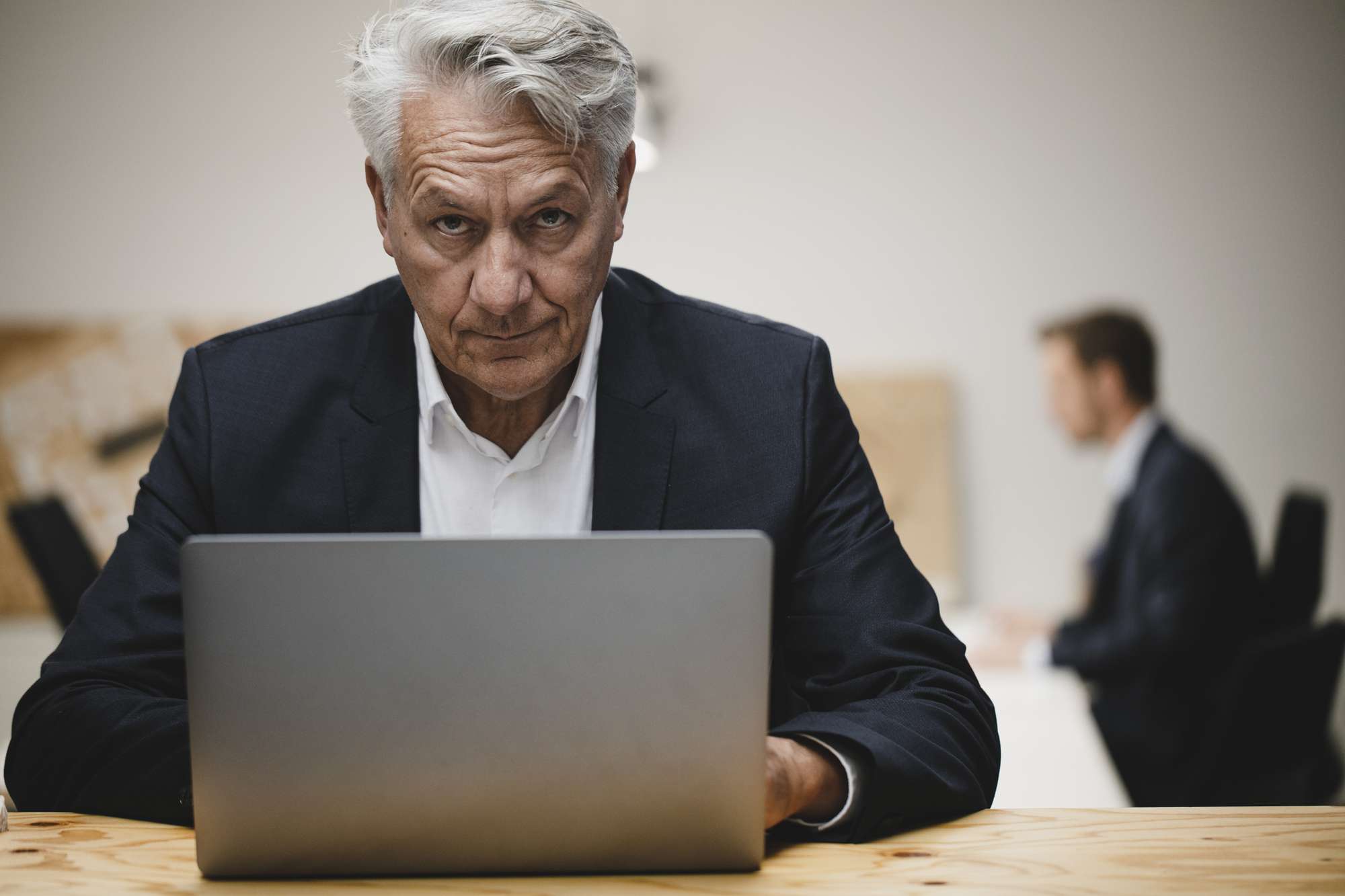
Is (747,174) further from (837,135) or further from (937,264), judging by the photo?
(937,264)

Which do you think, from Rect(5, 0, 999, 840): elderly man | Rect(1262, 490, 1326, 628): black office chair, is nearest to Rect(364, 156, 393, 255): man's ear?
Rect(5, 0, 999, 840): elderly man

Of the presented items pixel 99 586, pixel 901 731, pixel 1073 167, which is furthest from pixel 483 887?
pixel 1073 167

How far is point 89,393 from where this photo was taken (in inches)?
151

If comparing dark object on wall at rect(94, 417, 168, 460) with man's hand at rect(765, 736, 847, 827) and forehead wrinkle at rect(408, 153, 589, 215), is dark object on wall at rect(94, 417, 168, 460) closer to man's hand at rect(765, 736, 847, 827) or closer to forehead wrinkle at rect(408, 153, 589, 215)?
forehead wrinkle at rect(408, 153, 589, 215)

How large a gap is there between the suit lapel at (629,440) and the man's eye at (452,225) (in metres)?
0.25

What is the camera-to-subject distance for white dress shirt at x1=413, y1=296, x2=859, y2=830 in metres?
1.41

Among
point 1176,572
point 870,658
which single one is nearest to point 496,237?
point 870,658

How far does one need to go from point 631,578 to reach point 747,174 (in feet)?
11.4

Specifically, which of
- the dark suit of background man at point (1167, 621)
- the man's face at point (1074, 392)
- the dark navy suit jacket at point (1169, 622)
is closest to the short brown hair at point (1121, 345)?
the man's face at point (1074, 392)

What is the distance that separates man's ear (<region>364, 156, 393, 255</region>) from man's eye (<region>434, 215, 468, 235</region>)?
0.12 m

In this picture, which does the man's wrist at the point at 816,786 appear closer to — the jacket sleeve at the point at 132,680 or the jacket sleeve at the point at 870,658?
the jacket sleeve at the point at 870,658

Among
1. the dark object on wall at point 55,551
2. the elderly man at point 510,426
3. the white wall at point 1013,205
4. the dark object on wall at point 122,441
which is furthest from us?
the white wall at point 1013,205

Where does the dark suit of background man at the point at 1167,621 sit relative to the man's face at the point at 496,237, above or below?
below

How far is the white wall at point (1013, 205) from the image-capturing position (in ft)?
13.3
